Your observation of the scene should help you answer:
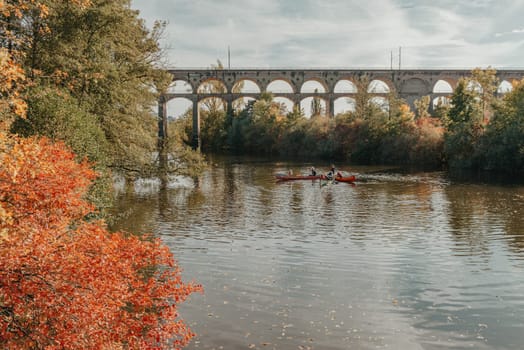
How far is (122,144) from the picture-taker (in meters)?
22.9

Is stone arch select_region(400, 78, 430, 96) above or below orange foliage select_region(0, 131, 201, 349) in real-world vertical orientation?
above

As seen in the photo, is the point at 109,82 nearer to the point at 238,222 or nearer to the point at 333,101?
the point at 238,222

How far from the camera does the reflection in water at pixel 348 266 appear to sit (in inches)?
401

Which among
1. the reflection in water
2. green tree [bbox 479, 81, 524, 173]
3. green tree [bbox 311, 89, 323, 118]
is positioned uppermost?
green tree [bbox 311, 89, 323, 118]

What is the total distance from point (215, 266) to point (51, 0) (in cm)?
1182

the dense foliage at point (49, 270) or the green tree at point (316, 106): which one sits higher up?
the green tree at point (316, 106)

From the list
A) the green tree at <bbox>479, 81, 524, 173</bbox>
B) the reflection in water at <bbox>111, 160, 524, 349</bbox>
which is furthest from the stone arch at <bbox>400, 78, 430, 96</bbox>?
the reflection in water at <bbox>111, 160, 524, 349</bbox>

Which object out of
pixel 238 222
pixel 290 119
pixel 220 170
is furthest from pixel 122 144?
pixel 290 119

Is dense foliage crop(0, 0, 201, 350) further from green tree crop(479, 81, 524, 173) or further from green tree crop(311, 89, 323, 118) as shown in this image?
green tree crop(311, 89, 323, 118)

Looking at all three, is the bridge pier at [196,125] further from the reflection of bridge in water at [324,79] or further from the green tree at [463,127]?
the green tree at [463,127]

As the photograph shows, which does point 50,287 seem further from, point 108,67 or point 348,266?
point 108,67

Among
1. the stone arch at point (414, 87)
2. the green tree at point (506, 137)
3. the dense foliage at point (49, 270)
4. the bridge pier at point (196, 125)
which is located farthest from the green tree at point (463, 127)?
the bridge pier at point (196, 125)

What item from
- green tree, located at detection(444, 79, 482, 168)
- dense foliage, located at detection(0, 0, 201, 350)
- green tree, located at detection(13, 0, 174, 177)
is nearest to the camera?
dense foliage, located at detection(0, 0, 201, 350)

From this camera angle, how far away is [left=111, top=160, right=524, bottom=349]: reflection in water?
33.4 ft
